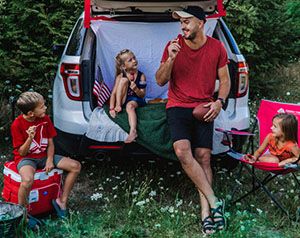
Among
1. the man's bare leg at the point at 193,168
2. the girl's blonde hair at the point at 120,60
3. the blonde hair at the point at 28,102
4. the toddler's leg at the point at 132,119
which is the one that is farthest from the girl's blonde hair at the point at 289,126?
the blonde hair at the point at 28,102

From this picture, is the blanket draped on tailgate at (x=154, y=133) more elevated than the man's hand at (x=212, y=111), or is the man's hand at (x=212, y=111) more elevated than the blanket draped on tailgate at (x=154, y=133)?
the man's hand at (x=212, y=111)

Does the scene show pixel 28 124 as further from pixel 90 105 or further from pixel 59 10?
pixel 59 10

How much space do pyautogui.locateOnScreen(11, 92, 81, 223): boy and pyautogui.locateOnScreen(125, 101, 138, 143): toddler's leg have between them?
481 mm

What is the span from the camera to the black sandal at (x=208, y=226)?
4055mm

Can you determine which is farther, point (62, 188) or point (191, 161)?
point (62, 188)

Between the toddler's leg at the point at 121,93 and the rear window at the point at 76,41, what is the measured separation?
474mm

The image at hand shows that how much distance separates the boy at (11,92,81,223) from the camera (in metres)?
4.18

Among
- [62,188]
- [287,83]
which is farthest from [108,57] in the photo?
[287,83]

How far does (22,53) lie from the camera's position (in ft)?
23.6

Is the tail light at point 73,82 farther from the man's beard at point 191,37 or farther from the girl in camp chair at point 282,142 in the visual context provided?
the girl in camp chair at point 282,142

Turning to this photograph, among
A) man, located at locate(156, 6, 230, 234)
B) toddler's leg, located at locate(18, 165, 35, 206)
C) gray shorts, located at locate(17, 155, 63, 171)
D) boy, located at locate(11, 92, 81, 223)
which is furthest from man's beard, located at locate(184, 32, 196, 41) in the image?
toddler's leg, located at locate(18, 165, 35, 206)

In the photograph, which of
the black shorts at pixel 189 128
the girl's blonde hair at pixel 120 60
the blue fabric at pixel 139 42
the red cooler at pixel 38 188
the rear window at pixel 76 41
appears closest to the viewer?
the red cooler at pixel 38 188

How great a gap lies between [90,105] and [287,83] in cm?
566

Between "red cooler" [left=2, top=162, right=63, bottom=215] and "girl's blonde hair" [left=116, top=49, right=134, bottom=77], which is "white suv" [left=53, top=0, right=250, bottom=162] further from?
"red cooler" [left=2, top=162, right=63, bottom=215]
